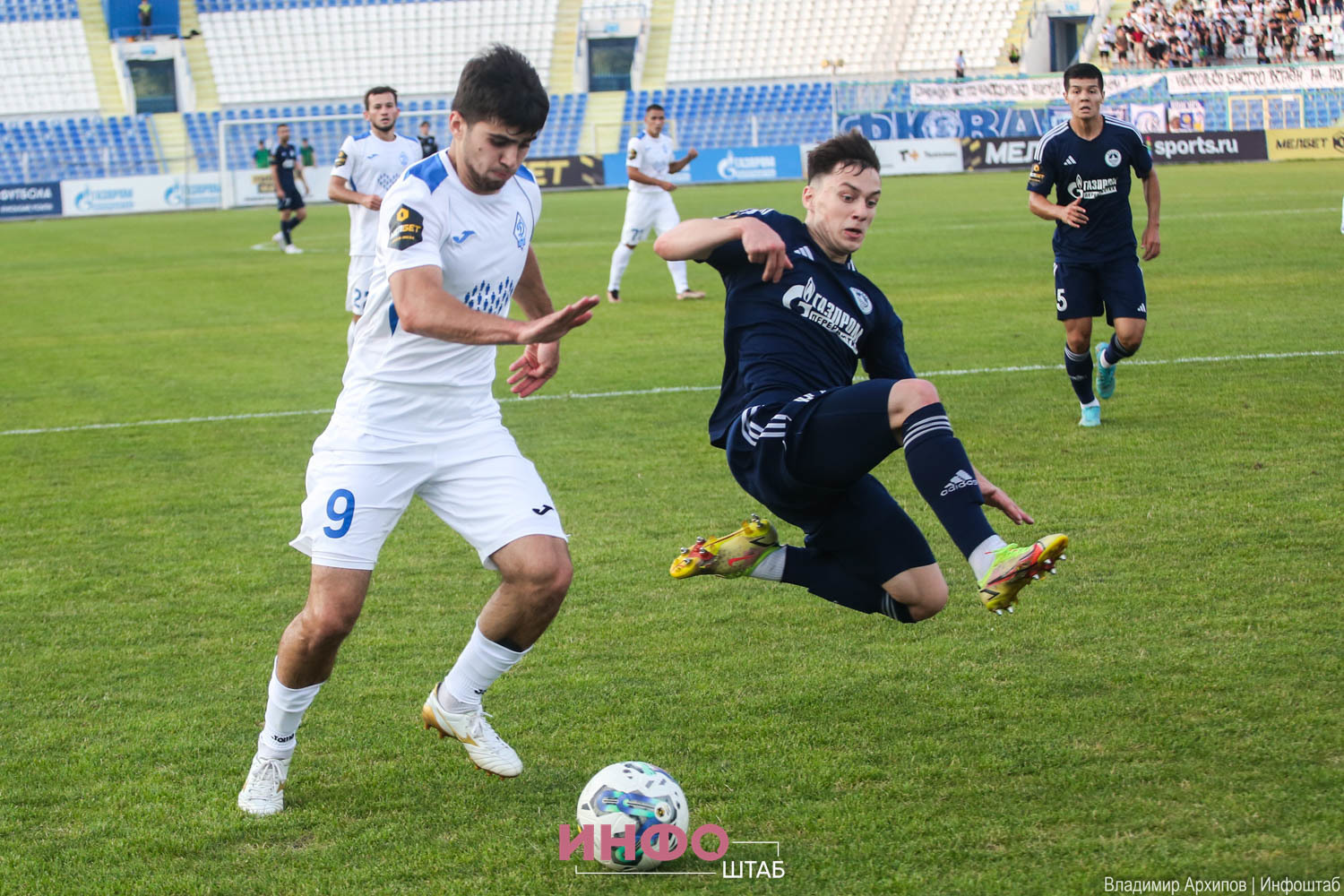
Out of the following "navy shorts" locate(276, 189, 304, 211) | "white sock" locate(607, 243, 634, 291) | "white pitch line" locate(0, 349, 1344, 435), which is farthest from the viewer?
"navy shorts" locate(276, 189, 304, 211)

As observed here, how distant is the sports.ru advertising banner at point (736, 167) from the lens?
3928cm

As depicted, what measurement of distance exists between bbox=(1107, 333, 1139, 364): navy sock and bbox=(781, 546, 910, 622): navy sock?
4.90 metres

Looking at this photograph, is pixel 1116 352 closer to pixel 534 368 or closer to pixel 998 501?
pixel 998 501

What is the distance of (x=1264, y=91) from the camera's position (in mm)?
38531

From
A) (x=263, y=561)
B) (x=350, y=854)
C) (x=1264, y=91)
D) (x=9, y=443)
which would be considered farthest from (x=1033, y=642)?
(x=1264, y=91)

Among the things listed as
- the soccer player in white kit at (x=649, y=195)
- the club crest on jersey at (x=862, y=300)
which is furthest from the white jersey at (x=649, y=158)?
the club crest on jersey at (x=862, y=300)

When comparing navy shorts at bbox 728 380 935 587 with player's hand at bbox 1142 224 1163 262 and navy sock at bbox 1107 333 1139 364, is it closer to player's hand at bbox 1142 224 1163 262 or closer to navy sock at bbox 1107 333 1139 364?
navy sock at bbox 1107 333 1139 364

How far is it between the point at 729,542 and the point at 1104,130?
548 cm

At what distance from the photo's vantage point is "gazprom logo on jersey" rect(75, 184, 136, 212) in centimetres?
3850

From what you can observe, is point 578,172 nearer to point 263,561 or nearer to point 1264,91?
point 1264,91

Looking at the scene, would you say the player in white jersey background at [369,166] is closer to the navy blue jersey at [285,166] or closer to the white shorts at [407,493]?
the white shorts at [407,493]

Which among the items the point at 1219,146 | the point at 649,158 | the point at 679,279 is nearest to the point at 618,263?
the point at 679,279

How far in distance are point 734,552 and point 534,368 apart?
1.07 metres

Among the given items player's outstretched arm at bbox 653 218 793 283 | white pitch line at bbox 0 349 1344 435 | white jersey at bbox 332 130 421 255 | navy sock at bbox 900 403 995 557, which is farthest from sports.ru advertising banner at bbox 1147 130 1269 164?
navy sock at bbox 900 403 995 557
